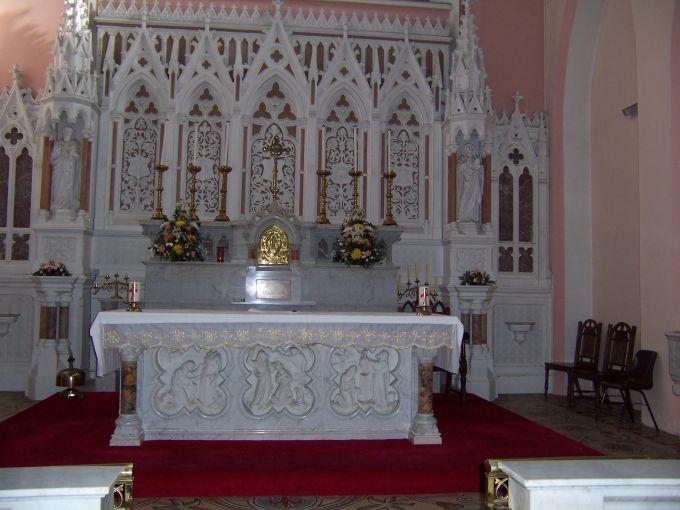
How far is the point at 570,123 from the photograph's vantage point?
9.66m

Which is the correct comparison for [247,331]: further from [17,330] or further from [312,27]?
[312,27]

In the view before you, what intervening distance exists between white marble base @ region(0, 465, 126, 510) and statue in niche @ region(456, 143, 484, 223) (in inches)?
300

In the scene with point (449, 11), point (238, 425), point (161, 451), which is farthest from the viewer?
point (449, 11)

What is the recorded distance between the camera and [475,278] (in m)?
8.77

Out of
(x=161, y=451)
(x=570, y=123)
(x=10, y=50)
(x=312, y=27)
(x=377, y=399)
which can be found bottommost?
(x=161, y=451)

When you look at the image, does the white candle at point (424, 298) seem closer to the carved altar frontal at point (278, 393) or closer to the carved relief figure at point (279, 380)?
the carved altar frontal at point (278, 393)

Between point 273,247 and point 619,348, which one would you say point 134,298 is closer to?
point 273,247

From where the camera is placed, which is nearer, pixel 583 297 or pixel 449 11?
pixel 583 297

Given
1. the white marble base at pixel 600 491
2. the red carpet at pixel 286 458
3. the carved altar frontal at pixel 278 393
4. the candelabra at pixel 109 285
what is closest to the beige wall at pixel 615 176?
the red carpet at pixel 286 458

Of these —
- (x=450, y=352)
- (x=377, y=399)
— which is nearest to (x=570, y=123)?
(x=450, y=352)

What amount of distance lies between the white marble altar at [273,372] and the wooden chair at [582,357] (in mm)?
3359

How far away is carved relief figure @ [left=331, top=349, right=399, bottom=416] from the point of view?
5707 mm

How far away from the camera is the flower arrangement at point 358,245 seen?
8047mm

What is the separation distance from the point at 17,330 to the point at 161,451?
16.8ft
